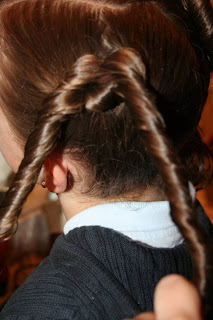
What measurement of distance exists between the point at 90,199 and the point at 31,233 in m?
1.08

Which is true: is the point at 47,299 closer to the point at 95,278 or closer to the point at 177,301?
the point at 95,278

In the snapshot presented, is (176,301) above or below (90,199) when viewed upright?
above

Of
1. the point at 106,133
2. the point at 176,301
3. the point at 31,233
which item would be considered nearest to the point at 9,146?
the point at 106,133

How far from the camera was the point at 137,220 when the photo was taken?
0.64 m

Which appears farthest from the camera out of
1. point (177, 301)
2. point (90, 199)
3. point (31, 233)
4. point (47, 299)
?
point (31, 233)

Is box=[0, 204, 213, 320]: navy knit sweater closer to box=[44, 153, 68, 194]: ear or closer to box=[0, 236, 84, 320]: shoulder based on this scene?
box=[0, 236, 84, 320]: shoulder

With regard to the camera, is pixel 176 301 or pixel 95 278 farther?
pixel 95 278

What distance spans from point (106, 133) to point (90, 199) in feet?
0.59

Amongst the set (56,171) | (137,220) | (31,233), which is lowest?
(31,233)

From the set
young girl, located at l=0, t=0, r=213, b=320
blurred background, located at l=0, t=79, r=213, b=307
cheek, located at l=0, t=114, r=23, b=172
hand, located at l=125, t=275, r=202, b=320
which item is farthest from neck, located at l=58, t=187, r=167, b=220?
blurred background, located at l=0, t=79, r=213, b=307

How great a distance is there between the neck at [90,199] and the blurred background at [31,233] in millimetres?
620

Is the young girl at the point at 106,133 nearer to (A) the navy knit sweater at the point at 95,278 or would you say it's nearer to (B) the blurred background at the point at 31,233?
(A) the navy knit sweater at the point at 95,278

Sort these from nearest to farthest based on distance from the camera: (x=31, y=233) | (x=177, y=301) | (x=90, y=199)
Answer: (x=177, y=301), (x=90, y=199), (x=31, y=233)

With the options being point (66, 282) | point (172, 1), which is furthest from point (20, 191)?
point (172, 1)
